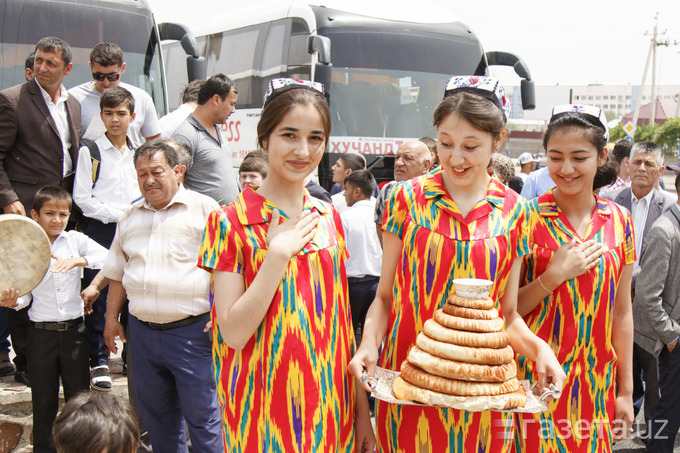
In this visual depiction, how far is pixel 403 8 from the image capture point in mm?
10414

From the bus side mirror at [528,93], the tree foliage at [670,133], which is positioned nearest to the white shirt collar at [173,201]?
the bus side mirror at [528,93]

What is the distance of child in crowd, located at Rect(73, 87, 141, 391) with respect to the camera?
4664mm

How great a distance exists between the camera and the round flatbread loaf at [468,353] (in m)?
1.87

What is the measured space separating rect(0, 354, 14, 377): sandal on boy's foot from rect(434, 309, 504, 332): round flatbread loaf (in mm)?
4602

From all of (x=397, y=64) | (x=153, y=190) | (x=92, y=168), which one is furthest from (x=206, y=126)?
(x=397, y=64)

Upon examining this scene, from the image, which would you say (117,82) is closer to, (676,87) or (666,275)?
(666,275)

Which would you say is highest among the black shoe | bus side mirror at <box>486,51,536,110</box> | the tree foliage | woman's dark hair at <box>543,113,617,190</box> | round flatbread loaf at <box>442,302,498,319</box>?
the tree foliage

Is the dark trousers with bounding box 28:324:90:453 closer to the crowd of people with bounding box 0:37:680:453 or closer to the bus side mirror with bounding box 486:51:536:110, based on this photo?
the crowd of people with bounding box 0:37:680:453

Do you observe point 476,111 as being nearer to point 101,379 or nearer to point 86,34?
point 101,379

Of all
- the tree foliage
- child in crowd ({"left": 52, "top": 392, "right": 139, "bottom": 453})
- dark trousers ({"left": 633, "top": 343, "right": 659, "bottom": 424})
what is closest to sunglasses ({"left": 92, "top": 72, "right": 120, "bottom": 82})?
child in crowd ({"left": 52, "top": 392, "right": 139, "bottom": 453})

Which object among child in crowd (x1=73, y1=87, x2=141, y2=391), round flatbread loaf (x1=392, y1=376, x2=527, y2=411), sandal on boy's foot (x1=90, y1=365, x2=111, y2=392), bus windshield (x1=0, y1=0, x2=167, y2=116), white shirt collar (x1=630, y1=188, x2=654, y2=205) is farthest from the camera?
bus windshield (x1=0, y1=0, x2=167, y2=116)

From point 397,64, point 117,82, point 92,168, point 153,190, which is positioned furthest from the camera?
point 397,64

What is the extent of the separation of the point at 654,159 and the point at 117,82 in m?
4.91

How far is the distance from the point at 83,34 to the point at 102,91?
2.13 metres
